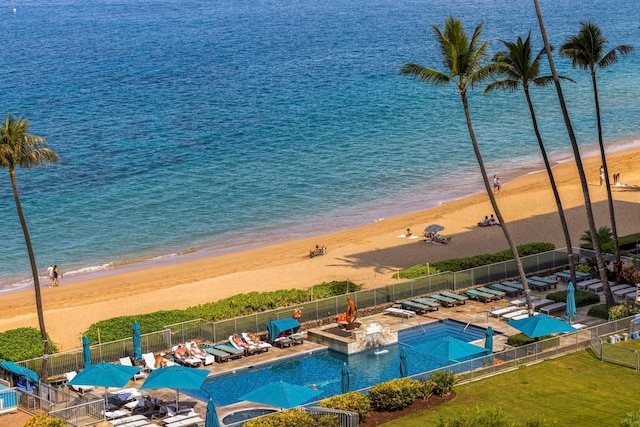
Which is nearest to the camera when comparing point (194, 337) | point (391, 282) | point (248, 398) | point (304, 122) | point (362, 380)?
point (248, 398)

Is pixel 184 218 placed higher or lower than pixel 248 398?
higher

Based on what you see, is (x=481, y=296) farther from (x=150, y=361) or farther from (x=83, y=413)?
(x=83, y=413)

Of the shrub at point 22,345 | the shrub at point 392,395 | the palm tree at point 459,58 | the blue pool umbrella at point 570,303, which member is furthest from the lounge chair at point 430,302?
the shrub at point 22,345

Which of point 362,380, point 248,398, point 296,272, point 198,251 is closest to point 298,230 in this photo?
point 198,251

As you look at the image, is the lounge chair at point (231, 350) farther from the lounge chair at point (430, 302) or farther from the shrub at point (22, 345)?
the lounge chair at point (430, 302)

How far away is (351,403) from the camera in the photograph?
30.9m

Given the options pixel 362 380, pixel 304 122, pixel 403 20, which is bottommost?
pixel 362 380

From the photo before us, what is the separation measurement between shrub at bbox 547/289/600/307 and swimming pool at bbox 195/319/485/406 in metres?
4.68

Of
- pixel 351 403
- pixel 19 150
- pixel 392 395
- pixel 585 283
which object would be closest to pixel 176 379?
pixel 351 403

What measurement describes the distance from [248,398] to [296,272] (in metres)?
22.0

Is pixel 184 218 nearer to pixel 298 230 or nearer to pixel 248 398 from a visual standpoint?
pixel 298 230

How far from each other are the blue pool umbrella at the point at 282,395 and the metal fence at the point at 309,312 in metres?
9.32

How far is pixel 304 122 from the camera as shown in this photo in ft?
341

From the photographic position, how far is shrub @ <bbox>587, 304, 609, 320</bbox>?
41.4 m
